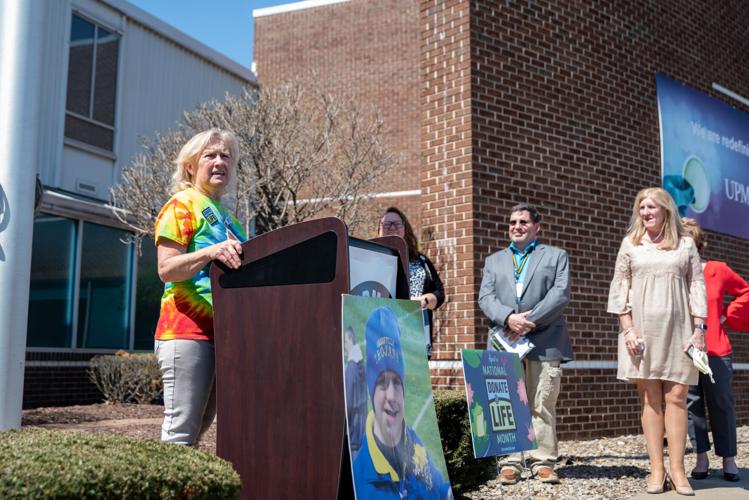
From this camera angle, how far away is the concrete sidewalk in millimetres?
5645

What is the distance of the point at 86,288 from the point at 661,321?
13.4 metres

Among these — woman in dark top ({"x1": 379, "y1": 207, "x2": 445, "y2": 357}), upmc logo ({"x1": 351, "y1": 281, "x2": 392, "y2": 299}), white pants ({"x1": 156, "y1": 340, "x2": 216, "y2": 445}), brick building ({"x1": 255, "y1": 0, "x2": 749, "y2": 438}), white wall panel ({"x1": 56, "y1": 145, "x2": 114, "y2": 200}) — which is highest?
white wall panel ({"x1": 56, "y1": 145, "x2": 114, "y2": 200})

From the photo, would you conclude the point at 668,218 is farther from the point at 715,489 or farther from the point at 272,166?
the point at 272,166

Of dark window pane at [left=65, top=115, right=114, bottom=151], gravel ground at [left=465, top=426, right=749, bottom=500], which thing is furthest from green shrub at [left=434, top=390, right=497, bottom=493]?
dark window pane at [left=65, top=115, right=114, bottom=151]

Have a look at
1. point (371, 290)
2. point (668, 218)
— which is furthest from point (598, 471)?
point (371, 290)

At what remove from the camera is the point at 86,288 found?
1653cm

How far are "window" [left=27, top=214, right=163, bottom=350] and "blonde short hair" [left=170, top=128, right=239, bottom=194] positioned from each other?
40.0ft

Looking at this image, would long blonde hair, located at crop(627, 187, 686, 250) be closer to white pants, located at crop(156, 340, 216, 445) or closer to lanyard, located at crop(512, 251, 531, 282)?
lanyard, located at crop(512, 251, 531, 282)

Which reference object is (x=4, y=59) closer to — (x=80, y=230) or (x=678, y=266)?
(x=678, y=266)

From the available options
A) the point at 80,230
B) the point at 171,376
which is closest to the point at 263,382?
the point at 171,376

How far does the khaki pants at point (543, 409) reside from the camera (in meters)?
6.30

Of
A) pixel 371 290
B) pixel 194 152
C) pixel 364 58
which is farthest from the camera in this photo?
pixel 364 58

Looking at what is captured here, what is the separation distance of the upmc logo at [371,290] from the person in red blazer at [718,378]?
3906 mm

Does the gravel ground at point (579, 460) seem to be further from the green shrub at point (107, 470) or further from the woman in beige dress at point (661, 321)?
the green shrub at point (107, 470)
